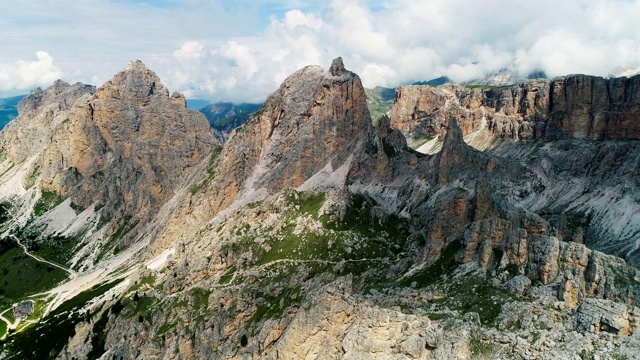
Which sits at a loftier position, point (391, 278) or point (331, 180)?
point (331, 180)

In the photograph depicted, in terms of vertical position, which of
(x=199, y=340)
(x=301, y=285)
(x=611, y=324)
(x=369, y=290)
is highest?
(x=611, y=324)

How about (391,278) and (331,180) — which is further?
(331,180)

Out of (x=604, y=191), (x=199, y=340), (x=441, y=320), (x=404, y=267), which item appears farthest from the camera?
(x=604, y=191)

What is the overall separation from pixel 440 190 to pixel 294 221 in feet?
170

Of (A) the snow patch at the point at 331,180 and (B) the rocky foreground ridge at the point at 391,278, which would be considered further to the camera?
(A) the snow patch at the point at 331,180

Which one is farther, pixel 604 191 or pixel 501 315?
pixel 604 191

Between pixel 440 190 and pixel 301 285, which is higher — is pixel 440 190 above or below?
above

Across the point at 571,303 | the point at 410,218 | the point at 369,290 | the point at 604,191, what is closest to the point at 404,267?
the point at 369,290

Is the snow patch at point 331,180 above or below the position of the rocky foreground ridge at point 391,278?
above

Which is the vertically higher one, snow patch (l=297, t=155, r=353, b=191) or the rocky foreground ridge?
snow patch (l=297, t=155, r=353, b=191)

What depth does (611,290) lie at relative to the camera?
59562mm

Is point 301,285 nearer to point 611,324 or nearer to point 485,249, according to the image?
point 485,249

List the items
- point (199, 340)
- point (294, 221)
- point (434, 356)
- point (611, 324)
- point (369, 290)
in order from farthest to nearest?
point (294, 221) < point (199, 340) < point (369, 290) < point (434, 356) < point (611, 324)

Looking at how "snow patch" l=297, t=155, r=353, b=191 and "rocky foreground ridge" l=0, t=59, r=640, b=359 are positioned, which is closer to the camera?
"rocky foreground ridge" l=0, t=59, r=640, b=359
